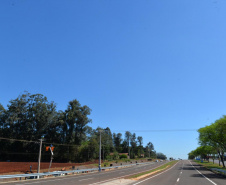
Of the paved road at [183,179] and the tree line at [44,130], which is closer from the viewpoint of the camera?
the paved road at [183,179]

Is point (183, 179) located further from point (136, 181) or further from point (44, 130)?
point (44, 130)

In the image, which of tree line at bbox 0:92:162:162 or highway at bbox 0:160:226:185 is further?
tree line at bbox 0:92:162:162

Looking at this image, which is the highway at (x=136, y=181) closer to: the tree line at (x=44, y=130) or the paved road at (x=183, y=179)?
the paved road at (x=183, y=179)

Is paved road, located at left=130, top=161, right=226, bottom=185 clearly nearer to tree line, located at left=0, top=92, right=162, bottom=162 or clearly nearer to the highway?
the highway

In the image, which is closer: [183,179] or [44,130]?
[183,179]

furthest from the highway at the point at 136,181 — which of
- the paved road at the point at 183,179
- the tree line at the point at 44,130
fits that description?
the tree line at the point at 44,130

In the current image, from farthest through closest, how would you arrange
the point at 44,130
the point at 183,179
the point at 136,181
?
the point at 44,130, the point at 183,179, the point at 136,181

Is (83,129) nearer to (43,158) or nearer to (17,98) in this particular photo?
(43,158)

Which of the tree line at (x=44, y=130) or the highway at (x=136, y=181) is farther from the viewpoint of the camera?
the tree line at (x=44, y=130)

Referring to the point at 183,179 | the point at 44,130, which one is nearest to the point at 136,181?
the point at 183,179

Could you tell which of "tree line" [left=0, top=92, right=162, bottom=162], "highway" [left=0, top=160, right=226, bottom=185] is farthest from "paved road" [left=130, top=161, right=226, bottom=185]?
"tree line" [left=0, top=92, right=162, bottom=162]

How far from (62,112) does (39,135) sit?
11879mm

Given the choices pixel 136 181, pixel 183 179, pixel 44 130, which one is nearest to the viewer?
pixel 136 181

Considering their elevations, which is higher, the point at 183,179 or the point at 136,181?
the point at 136,181
